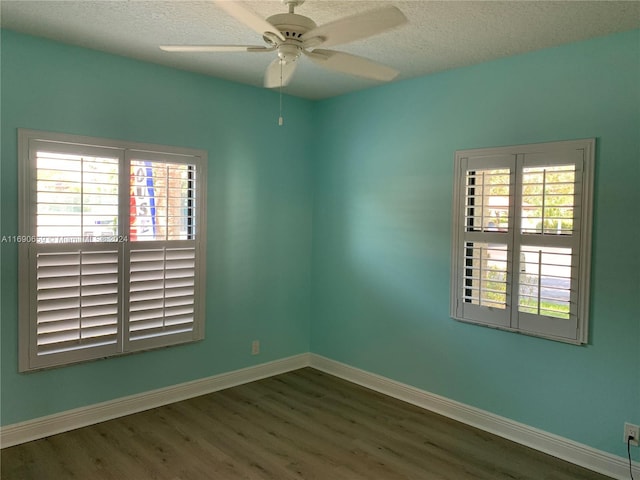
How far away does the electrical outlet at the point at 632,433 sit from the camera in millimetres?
2723

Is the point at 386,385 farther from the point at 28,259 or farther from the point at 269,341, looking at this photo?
the point at 28,259

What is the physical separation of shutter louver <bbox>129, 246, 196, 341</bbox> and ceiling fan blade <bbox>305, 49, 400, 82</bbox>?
2.06 metres

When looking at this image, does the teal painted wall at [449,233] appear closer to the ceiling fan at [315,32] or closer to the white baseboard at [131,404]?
the white baseboard at [131,404]

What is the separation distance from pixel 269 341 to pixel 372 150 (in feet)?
6.65

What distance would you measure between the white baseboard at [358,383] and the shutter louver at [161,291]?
510 mm

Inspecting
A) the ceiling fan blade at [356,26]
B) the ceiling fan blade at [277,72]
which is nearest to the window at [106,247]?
the ceiling fan blade at [277,72]

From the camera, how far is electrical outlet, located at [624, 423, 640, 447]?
107 inches

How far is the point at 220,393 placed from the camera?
13.1 ft

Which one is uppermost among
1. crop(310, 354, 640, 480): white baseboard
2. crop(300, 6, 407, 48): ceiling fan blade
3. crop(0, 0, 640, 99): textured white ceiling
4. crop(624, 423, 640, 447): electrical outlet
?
crop(0, 0, 640, 99): textured white ceiling

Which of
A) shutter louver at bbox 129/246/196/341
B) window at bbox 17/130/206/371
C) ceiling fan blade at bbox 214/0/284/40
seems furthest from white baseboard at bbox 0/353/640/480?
ceiling fan blade at bbox 214/0/284/40

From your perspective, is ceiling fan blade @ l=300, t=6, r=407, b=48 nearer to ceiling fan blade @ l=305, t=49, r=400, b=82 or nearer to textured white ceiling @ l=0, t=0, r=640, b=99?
ceiling fan blade @ l=305, t=49, r=400, b=82

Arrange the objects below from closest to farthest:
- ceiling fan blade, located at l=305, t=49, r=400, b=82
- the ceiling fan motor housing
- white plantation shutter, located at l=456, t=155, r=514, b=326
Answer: the ceiling fan motor housing < ceiling fan blade, located at l=305, t=49, r=400, b=82 < white plantation shutter, located at l=456, t=155, r=514, b=326

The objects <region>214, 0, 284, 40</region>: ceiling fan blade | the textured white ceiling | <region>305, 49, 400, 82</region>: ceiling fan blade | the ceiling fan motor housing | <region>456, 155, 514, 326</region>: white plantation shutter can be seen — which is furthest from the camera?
<region>456, 155, 514, 326</region>: white plantation shutter

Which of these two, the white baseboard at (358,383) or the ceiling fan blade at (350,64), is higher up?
the ceiling fan blade at (350,64)
